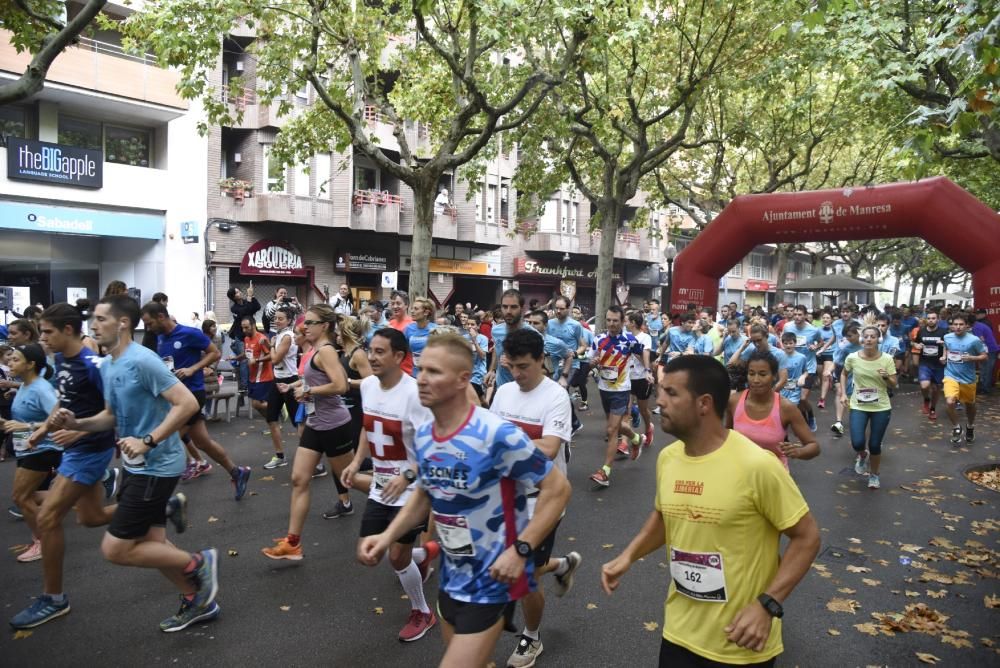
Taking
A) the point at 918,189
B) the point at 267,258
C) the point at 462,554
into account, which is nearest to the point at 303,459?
the point at 462,554

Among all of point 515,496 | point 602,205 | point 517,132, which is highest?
point 517,132

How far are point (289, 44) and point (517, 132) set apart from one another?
5593 mm

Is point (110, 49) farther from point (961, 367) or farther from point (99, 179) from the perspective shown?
point (961, 367)

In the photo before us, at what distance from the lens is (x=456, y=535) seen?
2861 mm

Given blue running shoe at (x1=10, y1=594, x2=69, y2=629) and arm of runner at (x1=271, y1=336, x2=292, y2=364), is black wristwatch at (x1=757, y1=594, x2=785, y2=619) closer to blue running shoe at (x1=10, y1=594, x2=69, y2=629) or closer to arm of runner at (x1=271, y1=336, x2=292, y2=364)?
blue running shoe at (x1=10, y1=594, x2=69, y2=629)

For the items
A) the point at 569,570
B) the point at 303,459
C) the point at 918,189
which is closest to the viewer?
the point at 569,570

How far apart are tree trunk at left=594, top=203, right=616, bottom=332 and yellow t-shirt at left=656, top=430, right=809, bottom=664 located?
15.6 metres

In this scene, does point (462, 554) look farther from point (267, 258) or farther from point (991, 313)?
point (267, 258)

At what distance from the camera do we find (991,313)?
1470 centimetres

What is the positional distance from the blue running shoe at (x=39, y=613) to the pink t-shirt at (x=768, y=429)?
456 cm

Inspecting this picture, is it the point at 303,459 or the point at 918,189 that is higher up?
the point at 918,189

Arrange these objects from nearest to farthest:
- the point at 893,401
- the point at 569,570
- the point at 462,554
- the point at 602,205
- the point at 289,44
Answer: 1. the point at 462,554
2. the point at 569,570
3. the point at 289,44
4. the point at 893,401
5. the point at 602,205

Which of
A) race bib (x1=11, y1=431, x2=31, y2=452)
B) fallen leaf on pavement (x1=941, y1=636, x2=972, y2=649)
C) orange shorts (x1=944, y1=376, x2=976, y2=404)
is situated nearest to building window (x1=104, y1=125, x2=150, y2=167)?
race bib (x1=11, y1=431, x2=31, y2=452)

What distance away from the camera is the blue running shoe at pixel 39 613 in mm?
4316
